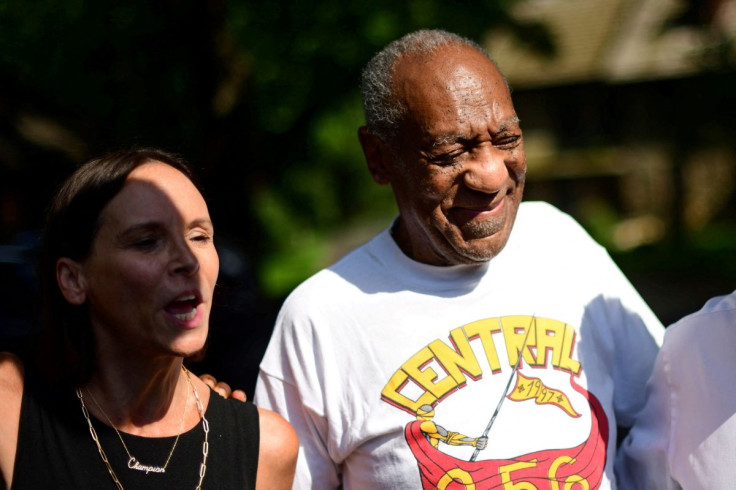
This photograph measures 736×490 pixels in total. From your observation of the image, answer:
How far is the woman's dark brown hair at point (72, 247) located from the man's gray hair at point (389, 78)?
0.79 meters

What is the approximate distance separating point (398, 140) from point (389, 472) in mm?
959

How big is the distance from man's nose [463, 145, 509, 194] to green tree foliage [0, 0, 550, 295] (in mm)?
2551

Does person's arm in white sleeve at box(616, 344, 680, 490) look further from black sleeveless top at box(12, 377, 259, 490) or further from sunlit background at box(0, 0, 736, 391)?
sunlit background at box(0, 0, 736, 391)

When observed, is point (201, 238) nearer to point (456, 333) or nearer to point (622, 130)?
point (456, 333)

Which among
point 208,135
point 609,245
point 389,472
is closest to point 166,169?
point 389,472

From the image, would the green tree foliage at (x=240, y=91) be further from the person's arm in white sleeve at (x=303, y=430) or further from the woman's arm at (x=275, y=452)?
the woman's arm at (x=275, y=452)

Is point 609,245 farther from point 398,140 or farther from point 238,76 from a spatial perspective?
point 398,140

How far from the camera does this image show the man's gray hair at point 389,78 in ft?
8.87

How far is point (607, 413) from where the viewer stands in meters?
2.57

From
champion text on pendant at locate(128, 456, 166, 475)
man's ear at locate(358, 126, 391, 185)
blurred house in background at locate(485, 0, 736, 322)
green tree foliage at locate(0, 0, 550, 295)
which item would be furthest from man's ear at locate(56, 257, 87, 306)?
blurred house in background at locate(485, 0, 736, 322)

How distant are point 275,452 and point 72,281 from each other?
26.4 inches

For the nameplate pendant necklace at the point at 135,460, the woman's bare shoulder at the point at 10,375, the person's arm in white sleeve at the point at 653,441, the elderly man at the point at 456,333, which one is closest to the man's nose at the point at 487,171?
the elderly man at the point at 456,333

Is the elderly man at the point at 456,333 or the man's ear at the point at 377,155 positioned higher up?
the man's ear at the point at 377,155

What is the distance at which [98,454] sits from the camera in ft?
6.91
